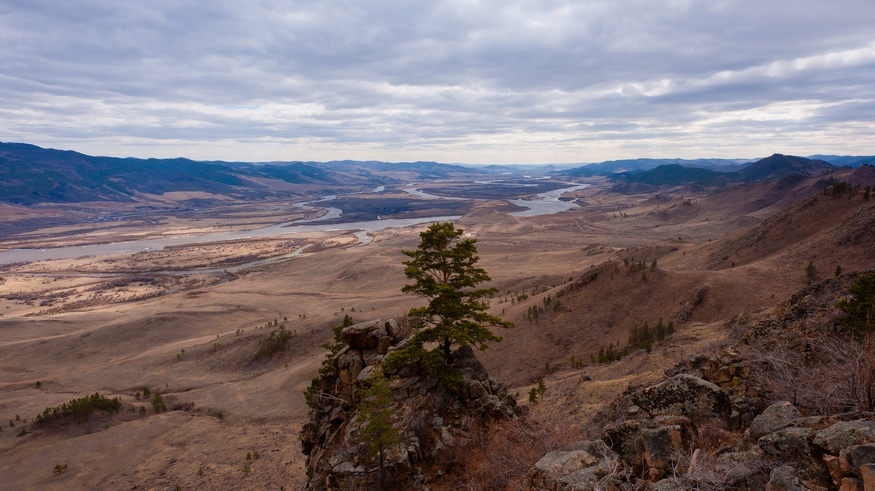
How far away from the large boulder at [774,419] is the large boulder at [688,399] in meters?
2.14

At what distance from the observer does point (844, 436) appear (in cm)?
574

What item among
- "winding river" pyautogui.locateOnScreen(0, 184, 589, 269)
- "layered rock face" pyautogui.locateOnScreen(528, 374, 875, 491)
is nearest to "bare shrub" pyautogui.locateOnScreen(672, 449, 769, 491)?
"layered rock face" pyautogui.locateOnScreen(528, 374, 875, 491)

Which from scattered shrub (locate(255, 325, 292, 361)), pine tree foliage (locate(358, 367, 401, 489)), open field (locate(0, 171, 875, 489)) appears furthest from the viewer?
scattered shrub (locate(255, 325, 292, 361))

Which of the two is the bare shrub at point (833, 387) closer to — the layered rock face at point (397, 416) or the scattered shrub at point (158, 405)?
the layered rock face at point (397, 416)

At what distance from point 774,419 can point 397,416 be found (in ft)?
36.7

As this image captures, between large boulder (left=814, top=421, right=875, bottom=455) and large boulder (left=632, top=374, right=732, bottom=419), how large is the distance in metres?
4.02

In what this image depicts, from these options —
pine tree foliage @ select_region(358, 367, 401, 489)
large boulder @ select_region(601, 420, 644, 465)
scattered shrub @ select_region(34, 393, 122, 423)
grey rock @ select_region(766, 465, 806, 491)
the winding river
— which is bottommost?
scattered shrub @ select_region(34, 393, 122, 423)

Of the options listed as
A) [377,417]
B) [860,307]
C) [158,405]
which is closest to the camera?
[377,417]

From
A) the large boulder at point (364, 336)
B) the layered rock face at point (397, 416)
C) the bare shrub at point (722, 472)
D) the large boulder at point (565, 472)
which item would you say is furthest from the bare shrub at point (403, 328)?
the bare shrub at point (722, 472)

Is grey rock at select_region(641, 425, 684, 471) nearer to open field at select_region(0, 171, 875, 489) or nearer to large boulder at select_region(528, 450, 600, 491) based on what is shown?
large boulder at select_region(528, 450, 600, 491)

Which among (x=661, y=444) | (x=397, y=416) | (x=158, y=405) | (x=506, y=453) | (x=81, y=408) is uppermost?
(x=661, y=444)

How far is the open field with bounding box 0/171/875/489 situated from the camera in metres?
23.9

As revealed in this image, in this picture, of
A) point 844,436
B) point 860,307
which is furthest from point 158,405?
point 860,307

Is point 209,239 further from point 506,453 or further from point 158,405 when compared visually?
point 506,453
